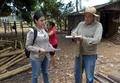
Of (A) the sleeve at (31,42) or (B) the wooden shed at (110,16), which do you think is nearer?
(A) the sleeve at (31,42)

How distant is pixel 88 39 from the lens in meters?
5.23

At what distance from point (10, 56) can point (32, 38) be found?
494cm

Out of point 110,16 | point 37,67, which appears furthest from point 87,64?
point 110,16

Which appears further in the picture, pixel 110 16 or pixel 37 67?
pixel 110 16

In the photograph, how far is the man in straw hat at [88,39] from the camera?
207 inches

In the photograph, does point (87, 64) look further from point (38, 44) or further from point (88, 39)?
point (38, 44)

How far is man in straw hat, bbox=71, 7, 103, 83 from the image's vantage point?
5.25 meters

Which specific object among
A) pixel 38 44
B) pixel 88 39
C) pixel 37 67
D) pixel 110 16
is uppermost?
pixel 110 16

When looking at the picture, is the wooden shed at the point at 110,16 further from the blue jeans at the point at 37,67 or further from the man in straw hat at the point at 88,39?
the man in straw hat at the point at 88,39

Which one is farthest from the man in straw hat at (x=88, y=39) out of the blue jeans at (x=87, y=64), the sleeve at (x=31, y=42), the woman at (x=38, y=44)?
the sleeve at (x=31, y=42)

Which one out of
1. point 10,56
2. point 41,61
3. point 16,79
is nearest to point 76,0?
point 10,56

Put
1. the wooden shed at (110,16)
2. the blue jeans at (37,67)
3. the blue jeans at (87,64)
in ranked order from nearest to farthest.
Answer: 1. the blue jeans at (87,64)
2. the blue jeans at (37,67)
3. the wooden shed at (110,16)

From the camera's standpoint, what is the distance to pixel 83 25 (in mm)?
5484

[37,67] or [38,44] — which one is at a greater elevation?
[38,44]
